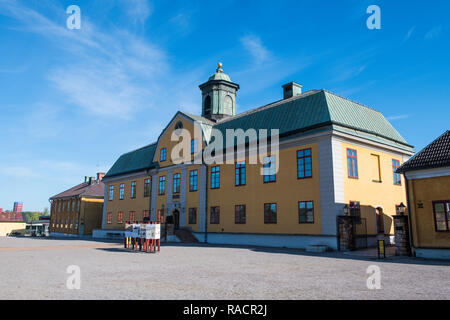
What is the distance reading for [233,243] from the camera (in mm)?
26859

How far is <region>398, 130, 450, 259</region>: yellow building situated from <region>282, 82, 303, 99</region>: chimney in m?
14.3

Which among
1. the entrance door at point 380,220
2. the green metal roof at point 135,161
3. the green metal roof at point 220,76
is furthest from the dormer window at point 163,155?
the entrance door at point 380,220

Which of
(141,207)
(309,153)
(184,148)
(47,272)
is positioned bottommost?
(47,272)

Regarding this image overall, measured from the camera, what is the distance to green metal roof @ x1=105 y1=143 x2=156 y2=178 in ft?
127

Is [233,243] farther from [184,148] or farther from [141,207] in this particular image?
[141,207]

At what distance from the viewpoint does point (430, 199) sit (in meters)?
16.6

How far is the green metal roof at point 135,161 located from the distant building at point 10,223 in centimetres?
3254

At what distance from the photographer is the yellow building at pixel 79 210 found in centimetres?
4809

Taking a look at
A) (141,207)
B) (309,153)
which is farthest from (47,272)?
(141,207)

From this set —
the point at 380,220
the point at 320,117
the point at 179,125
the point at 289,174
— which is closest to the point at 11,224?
the point at 179,125

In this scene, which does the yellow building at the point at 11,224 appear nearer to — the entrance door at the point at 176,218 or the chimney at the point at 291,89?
the entrance door at the point at 176,218

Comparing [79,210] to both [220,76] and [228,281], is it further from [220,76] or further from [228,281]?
[228,281]
